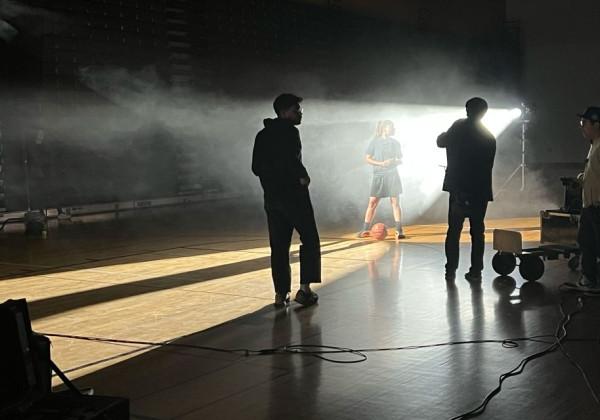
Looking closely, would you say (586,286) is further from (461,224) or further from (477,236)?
(461,224)

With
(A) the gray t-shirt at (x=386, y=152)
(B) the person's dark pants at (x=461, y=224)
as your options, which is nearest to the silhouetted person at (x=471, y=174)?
(B) the person's dark pants at (x=461, y=224)

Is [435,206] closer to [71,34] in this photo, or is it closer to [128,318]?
[71,34]

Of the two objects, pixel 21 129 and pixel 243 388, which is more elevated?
pixel 21 129

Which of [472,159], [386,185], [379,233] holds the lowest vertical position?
[379,233]

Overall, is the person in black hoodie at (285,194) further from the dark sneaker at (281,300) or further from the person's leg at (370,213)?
the person's leg at (370,213)

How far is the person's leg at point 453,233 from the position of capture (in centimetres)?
725

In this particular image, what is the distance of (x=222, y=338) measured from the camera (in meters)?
5.36

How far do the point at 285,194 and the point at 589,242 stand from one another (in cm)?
241

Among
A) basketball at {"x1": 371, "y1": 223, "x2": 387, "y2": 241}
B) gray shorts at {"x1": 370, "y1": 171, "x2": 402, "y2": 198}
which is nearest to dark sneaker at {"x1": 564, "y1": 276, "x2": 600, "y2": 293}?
basketball at {"x1": 371, "y1": 223, "x2": 387, "y2": 241}

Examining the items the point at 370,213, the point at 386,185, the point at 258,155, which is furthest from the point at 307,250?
the point at 370,213

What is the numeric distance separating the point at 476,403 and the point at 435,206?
36.6 feet

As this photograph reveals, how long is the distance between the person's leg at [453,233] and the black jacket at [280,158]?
1655mm

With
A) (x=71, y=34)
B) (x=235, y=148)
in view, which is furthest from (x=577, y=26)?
(x=71, y=34)

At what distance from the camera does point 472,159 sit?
282 inches
